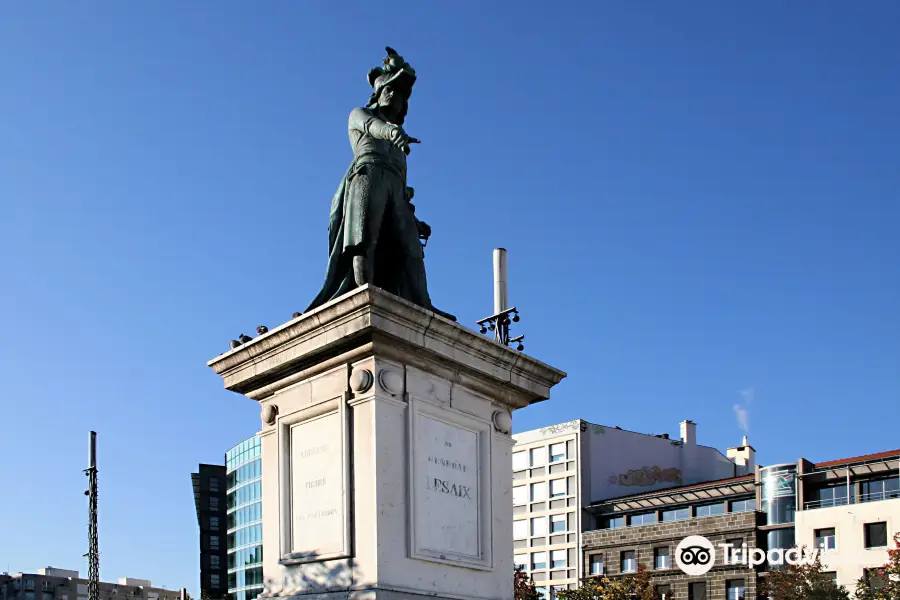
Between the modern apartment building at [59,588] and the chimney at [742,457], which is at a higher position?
the chimney at [742,457]

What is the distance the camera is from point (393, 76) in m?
10.4

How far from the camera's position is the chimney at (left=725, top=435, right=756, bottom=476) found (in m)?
89.0

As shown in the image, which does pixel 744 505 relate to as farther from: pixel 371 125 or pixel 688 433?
pixel 371 125

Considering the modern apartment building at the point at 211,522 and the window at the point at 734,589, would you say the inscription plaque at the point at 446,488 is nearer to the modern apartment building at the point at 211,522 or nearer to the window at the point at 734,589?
the window at the point at 734,589

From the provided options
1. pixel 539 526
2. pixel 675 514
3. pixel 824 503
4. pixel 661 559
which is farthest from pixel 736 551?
pixel 539 526

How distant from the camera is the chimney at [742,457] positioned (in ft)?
292

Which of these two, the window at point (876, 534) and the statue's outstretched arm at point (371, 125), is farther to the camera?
the window at point (876, 534)

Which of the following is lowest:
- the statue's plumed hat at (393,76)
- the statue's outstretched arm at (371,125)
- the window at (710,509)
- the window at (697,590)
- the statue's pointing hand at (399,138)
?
the window at (697,590)

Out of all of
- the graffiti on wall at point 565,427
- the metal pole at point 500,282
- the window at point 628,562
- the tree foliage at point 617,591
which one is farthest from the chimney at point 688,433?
the metal pole at point 500,282

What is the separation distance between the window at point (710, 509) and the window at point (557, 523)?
451 inches

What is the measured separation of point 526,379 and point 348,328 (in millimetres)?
2045

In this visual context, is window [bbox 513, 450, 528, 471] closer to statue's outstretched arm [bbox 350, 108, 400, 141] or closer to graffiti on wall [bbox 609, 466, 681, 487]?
graffiti on wall [bbox 609, 466, 681, 487]

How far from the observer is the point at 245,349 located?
959 centimetres

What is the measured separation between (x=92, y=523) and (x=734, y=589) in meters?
48.6
